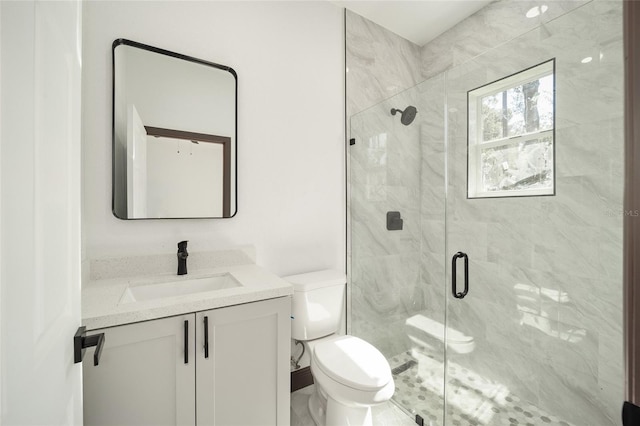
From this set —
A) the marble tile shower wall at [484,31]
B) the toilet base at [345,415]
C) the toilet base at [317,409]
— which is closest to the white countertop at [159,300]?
the toilet base at [345,415]

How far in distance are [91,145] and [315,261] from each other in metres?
1.40

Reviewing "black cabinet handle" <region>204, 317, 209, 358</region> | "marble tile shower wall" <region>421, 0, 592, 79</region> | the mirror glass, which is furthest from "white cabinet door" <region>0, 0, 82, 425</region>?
"marble tile shower wall" <region>421, 0, 592, 79</region>

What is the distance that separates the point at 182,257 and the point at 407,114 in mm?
1725

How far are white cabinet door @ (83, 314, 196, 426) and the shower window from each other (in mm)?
1788

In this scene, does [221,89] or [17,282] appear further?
[221,89]

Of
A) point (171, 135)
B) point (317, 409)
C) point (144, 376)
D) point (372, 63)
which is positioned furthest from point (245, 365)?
point (372, 63)

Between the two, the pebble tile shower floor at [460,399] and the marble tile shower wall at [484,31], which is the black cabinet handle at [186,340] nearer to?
the pebble tile shower floor at [460,399]

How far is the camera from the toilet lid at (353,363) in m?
1.25

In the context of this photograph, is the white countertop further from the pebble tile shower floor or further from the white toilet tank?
the pebble tile shower floor

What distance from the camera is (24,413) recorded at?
41cm

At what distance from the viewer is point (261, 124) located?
1749 millimetres

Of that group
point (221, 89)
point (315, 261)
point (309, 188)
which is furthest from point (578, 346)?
point (221, 89)

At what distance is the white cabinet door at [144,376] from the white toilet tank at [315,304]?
654 millimetres

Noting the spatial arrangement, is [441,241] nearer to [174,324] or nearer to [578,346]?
[578,346]
